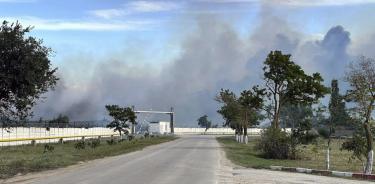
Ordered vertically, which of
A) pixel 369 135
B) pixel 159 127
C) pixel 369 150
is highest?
pixel 369 135

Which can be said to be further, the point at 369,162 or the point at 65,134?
the point at 65,134

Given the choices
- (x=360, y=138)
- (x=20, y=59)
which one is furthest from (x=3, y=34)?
(x=360, y=138)

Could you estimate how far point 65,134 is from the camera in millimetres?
80938

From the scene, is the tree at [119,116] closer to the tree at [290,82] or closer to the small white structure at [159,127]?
the tree at [290,82]

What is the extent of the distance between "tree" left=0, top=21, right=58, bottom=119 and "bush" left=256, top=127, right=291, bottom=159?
19.9 metres

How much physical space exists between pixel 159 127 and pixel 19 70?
127 meters

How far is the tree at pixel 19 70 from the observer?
2430 centimetres

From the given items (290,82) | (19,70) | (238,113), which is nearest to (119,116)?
(238,113)

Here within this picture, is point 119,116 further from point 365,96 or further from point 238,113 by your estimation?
point 365,96

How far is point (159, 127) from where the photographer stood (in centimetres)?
15100

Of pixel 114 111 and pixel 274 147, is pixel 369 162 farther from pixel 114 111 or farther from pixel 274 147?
pixel 114 111

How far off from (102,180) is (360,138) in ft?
46.8

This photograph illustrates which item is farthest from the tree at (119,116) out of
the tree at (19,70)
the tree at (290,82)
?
the tree at (19,70)

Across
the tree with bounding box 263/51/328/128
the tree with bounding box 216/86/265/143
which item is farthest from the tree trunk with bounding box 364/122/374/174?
the tree with bounding box 216/86/265/143
